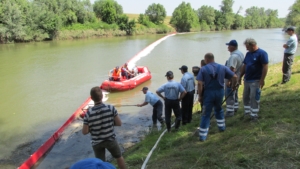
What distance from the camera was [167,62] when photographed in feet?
82.0

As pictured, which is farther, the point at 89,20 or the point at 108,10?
the point at 108,10

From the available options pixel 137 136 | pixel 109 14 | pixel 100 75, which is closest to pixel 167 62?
pixel 100 75

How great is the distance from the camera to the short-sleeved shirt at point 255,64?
16.8 feet

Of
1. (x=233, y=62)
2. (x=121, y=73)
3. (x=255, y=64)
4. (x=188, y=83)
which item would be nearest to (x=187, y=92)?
(x=188, y=83)

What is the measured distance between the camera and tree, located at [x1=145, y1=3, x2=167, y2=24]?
89.9 meters

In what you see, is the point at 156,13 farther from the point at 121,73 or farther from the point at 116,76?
the point at 116,76

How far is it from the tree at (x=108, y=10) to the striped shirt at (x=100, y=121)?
7182 centimetres

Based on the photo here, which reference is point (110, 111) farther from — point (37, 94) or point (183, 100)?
point (37, 94)

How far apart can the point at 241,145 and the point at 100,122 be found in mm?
2251

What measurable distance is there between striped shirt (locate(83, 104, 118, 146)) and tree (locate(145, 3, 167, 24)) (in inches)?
3426

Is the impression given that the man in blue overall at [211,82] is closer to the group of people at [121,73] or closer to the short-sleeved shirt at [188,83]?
the short-sleeved shirt at [188,83]

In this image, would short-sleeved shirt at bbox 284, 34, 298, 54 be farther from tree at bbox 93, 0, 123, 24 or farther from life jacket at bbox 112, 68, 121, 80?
tree at bbox 93, 0, 123, 24

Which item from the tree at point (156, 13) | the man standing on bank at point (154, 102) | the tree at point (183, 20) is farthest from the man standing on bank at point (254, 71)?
the tree at point (183, 20)

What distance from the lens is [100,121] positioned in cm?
397
